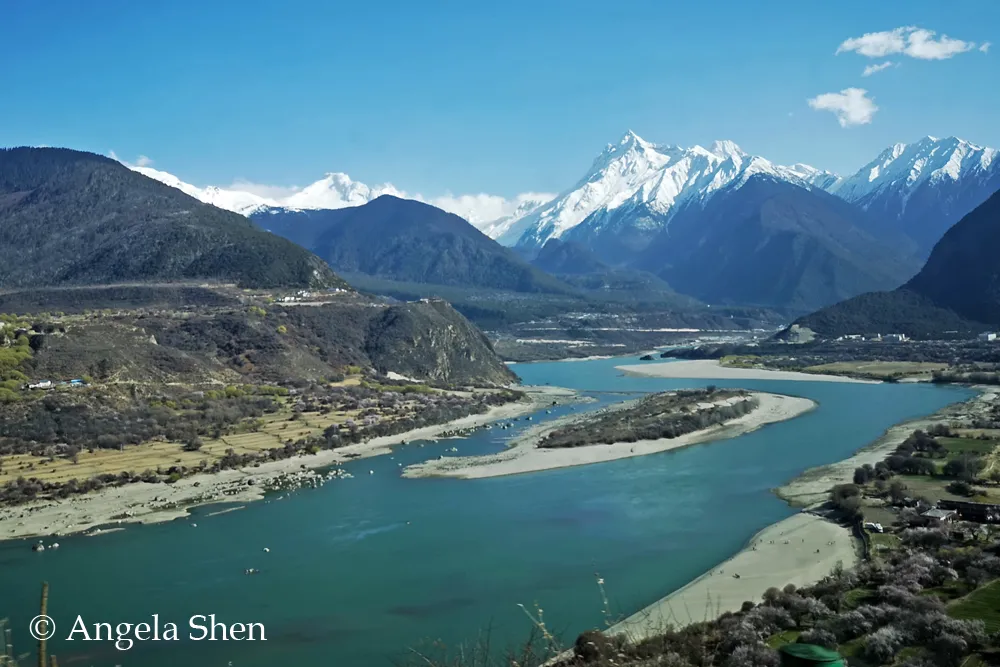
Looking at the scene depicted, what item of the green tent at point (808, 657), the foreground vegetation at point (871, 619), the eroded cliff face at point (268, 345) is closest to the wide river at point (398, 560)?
the foreground vegetation at point (871, 619)

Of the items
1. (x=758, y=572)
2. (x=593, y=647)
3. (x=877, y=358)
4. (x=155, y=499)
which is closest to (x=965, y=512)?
(x=758, y=572)

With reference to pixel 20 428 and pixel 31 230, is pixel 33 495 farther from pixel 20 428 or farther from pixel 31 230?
pixel 31 230

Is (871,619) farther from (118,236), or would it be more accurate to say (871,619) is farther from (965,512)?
(118,236)

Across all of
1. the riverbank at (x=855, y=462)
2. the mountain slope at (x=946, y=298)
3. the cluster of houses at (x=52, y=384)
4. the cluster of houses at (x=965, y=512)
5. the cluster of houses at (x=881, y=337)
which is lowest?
the riverbank at (x=855, y=462)

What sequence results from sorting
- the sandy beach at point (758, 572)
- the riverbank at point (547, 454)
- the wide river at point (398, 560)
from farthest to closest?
the riverbank at point (547, 454) < the wide river at point (398, 560) < the sandy beach at point (758, 572)

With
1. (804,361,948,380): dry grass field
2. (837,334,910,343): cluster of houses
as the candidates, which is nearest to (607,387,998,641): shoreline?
(804,361,948,380): dry grass field

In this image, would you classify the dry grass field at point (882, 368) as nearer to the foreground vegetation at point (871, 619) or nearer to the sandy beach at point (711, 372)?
the sandy beach at point (711, 372)
